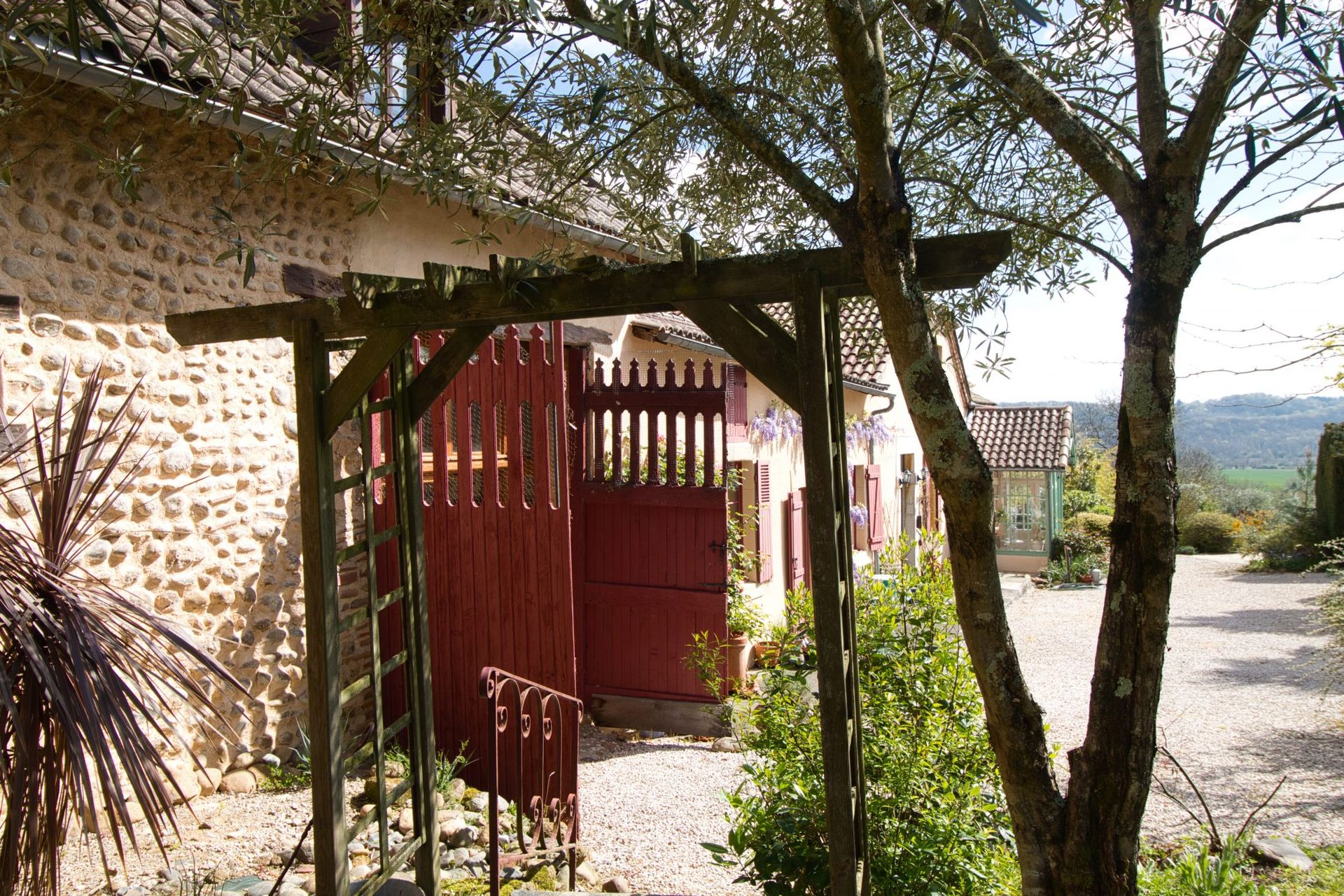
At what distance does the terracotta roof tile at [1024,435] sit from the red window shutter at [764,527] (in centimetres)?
1018

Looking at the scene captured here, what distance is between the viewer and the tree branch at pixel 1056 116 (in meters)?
2.37

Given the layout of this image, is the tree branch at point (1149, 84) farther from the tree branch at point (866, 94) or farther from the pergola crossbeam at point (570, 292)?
the tree branch at point (866, 94)

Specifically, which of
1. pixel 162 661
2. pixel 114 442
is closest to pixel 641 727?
pixel 114 442

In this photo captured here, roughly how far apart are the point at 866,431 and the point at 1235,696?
5.49 metres

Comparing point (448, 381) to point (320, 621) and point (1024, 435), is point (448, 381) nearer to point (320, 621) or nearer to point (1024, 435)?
point (320, 621)

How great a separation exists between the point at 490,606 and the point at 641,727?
1758mm

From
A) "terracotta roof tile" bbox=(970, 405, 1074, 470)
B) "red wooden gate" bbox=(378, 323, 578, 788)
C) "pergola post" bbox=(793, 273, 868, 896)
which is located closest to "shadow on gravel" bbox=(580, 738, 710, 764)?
"red wooden gate" bbox=(378, 323, 578, 788)

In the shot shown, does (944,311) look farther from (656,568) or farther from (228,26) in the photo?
(656,568)

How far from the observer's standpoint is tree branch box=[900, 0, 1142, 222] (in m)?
2.37

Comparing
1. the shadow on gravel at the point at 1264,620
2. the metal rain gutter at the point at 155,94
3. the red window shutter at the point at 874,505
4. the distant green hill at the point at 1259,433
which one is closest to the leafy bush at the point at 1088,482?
the shadow on gravel at the point at 1264,620

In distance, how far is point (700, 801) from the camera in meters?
5.21

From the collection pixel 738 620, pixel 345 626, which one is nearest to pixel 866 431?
pixel 738 620

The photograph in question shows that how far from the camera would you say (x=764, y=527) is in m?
9.21

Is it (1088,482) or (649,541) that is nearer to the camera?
(649,541)
